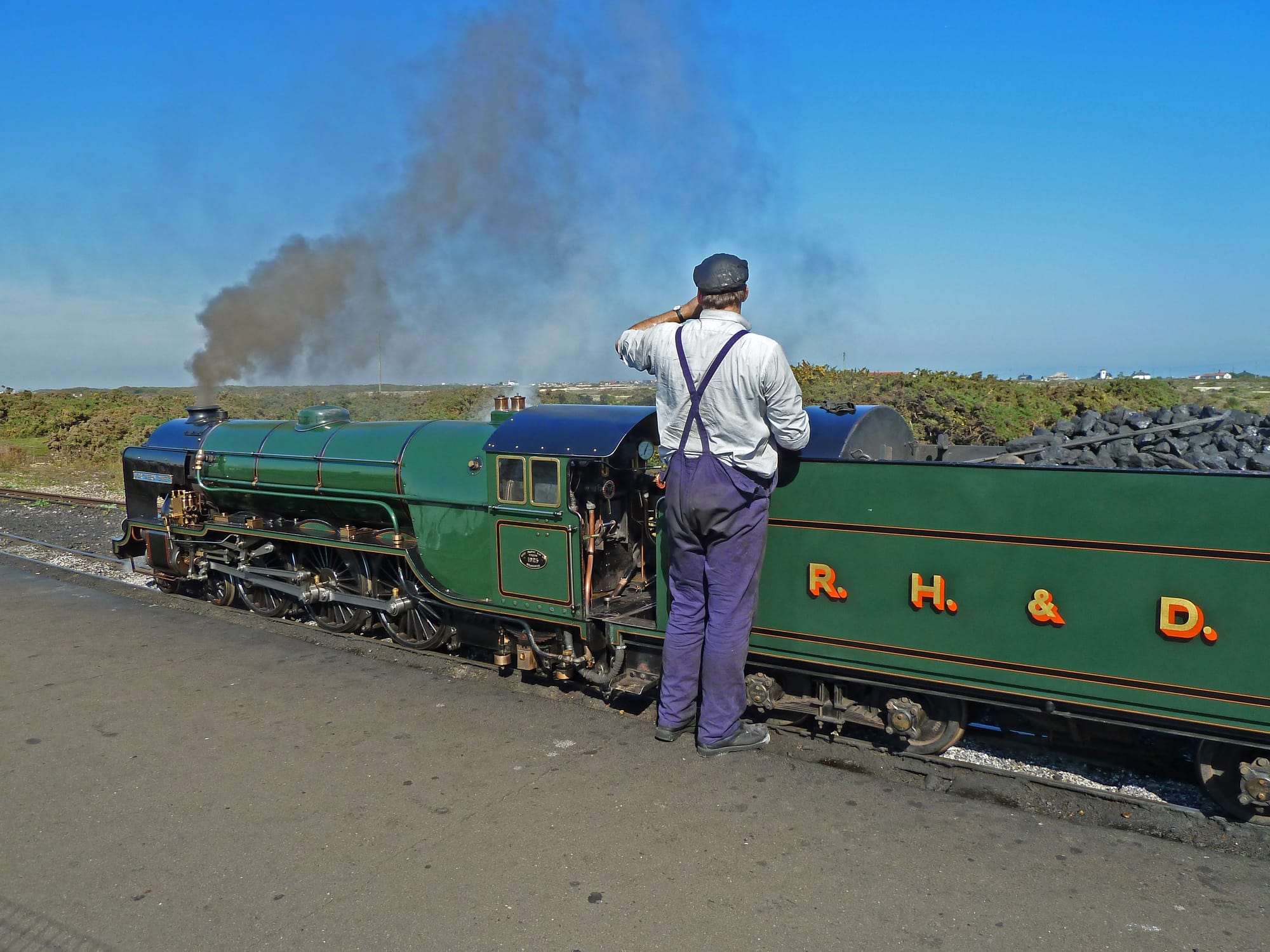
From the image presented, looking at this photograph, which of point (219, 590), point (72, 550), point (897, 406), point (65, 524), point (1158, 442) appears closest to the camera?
point (1158, 442)

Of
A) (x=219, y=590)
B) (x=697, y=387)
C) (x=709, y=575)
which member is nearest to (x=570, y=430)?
(x=697, y=387)

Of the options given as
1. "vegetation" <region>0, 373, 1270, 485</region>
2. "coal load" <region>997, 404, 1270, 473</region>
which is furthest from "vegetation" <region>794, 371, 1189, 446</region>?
"coal load" <region>997, 404, 1270, 473</region>

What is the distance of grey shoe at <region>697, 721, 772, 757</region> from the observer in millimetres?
Answer: 4488

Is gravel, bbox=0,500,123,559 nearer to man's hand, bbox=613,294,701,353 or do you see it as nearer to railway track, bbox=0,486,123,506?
railway track, bbox=0,486,123,506

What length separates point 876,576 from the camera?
4277 millimetres

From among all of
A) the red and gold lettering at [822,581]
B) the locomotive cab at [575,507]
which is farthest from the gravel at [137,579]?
the locomotive cab at [575,507]

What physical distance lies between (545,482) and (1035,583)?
8.89 ft

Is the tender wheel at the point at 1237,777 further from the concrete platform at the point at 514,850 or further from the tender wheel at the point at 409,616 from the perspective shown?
the tender wheel at the point at 409,616

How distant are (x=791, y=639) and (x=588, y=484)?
1.58m

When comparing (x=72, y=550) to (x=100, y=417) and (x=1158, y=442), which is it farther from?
(x=100, y=417)

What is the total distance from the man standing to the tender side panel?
263 millimetres

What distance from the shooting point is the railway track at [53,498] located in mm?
15188

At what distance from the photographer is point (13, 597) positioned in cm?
855

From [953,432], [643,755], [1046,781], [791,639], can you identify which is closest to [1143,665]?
[1046,781]
